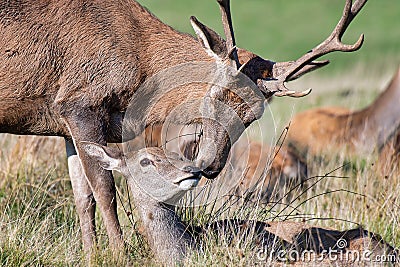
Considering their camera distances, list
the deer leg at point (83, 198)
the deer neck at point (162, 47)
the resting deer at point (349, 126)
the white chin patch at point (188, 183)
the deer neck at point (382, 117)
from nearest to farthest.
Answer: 1. the white chin patch at point (188, 183)
2. the deer leg at point (83, 198)
3. the deer neck at point (162, 47)
4. the resting deer at point (349, 126)
5. the deer neck at point (382, 117)

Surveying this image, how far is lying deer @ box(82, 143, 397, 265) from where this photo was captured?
514 centimetres

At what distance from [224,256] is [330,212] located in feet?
5.87

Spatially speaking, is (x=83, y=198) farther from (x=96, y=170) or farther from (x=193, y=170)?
(x=193, y=170)

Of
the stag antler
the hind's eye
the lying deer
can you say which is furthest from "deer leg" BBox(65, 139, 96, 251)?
the stag antler

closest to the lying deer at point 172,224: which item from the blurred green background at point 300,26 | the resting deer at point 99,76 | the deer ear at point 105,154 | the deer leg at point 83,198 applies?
the deer ear at point 105,154

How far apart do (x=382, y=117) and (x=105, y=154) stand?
5.54m

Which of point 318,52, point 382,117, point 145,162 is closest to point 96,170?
point 145,162

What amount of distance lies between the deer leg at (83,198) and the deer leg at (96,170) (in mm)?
163

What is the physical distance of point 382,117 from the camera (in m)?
10.1

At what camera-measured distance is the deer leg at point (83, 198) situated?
573cm

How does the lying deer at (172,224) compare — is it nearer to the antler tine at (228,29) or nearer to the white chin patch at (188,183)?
the white chin patch at (188,183)

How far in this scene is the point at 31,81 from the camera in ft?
18.6

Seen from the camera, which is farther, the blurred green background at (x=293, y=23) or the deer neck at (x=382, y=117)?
the blurred green background at (x=293, y=23)

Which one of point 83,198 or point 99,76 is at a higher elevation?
point 99,76
